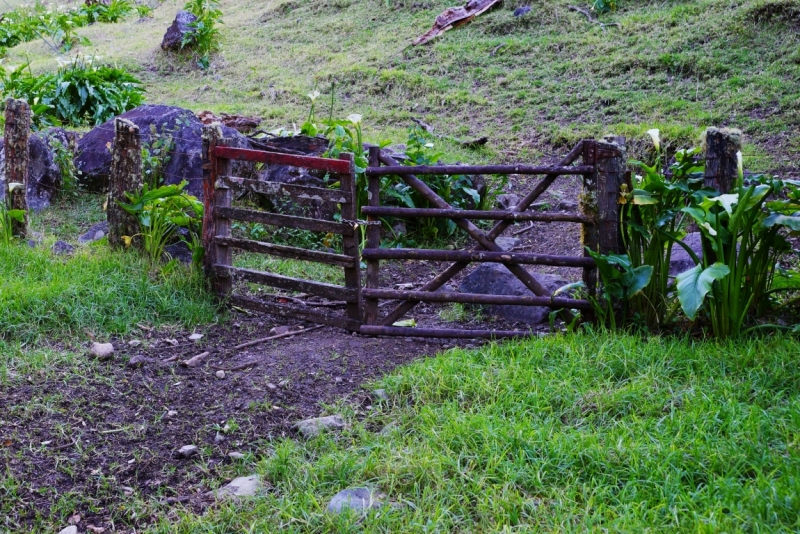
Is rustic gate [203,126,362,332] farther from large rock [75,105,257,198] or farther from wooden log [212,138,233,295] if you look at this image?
large rock [75,105,257,198]

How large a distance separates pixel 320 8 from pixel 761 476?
48.9 ft

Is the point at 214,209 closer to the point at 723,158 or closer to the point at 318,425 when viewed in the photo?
the point at 318,425

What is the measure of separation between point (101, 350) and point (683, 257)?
4004 mm

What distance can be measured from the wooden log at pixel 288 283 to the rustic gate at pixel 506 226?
0.48 feet

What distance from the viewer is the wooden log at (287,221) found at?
5.18 metres

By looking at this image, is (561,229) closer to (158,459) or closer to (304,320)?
(304,320)

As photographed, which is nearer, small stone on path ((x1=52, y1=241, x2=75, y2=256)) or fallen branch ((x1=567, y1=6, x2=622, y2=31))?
small stone on path ((x1=52, y1=241, x2=75, y2=256))

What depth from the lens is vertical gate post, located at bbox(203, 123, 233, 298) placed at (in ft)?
18.3

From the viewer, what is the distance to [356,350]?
4902mm

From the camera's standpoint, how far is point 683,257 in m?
5.45

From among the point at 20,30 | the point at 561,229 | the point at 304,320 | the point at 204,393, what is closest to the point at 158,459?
the point at 204,393

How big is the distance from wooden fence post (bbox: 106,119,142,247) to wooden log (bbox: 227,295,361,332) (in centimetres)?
115

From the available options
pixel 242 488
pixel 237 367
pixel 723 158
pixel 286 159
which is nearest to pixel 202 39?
pixel 286 159

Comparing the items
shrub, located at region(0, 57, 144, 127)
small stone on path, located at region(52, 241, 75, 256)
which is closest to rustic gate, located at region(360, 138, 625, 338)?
small stone on path, located at region(52, 241, 75, 256)
